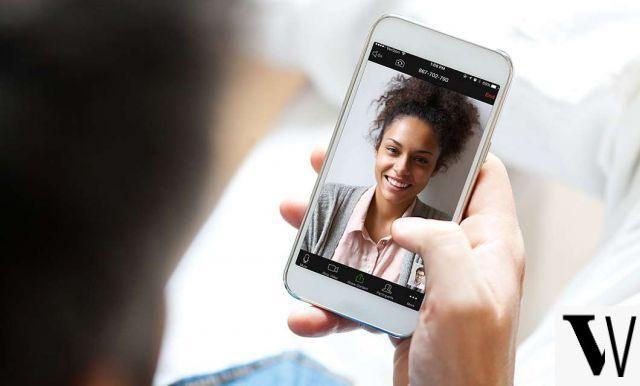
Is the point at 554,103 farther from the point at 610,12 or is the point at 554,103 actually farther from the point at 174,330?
the point at 174,330

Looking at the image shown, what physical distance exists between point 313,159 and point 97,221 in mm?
318

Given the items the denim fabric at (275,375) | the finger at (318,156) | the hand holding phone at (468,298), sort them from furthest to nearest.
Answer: the denim fabric at (275,375) < the finger at (318,156) < the hand holding phone at (468,298)

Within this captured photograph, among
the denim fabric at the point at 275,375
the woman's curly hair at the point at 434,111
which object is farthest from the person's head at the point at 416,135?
the denim fabric at the point at 275,375

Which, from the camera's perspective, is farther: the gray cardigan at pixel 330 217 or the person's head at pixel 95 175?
the person's head at pixel 95 175

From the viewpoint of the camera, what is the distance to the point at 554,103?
53cm

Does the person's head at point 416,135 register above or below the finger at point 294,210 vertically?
above

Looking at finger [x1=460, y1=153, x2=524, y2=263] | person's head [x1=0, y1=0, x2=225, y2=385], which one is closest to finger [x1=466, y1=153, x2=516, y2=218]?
finger [x1=460, y1=153, x2=524, y2=263]

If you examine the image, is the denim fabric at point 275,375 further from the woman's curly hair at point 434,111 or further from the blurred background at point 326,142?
the woman's curly hair at point 434,111

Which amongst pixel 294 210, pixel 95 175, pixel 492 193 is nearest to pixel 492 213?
pixel 492 193

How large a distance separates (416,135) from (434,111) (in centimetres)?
2

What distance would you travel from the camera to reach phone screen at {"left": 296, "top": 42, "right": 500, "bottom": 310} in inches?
15.7

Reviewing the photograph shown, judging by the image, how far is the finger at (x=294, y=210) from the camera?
45cm

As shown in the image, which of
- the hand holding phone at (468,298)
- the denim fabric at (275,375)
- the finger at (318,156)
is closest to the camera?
the hand holding phone at (468,298)

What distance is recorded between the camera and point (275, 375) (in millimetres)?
563
